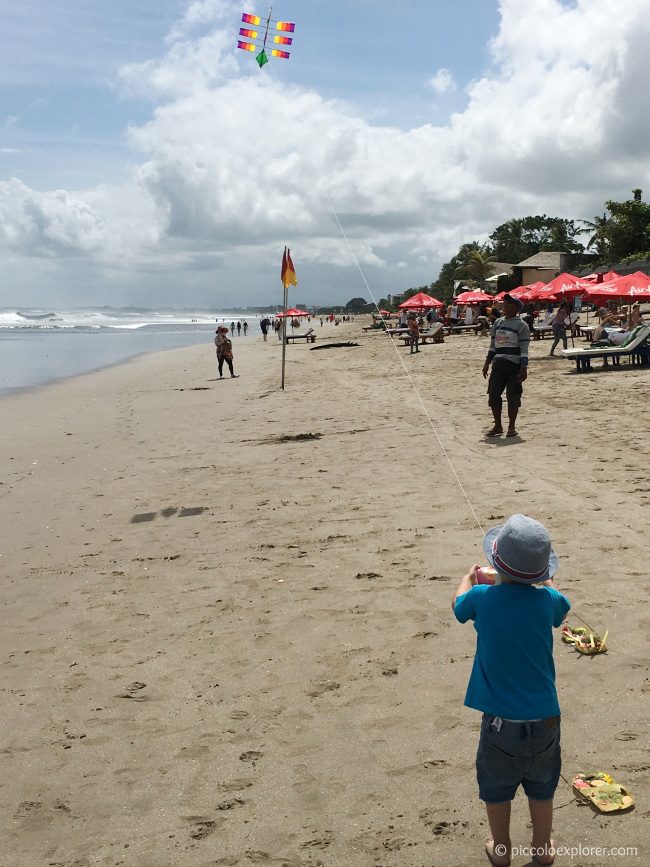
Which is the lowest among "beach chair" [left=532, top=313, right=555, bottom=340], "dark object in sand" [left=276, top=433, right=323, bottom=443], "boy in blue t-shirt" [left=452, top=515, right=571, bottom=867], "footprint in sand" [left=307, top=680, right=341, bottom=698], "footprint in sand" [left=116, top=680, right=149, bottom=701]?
"footprint in sand" [left=116, top=680, right=149, bottom=701]

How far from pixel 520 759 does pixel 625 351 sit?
577 inches

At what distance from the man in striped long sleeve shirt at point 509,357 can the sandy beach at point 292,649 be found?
50cm

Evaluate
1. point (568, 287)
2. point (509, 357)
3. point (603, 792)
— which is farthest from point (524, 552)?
point (568, 287)

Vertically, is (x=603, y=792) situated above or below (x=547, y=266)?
below

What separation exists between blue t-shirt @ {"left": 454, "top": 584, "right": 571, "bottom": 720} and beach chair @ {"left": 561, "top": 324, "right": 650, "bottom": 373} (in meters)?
14.5

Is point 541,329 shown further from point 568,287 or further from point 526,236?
point 526,236

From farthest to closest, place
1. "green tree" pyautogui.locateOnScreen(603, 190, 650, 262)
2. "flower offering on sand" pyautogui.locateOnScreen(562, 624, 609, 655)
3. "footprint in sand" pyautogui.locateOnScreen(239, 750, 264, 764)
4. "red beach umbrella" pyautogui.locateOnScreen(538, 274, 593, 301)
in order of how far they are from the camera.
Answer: "green tree" pyautogui.locateOnScreen(603, 190, 650, 262) < "red beach umbrella" pyautogui.locateOnScreen(538, 274, 593, 301) < "flower offering on sand" pyautogui.locateOnScreen(562, 624, 609, 655) < "footprint in sand" pyautogui.locateOnScreen(239, 750, 264, 764)

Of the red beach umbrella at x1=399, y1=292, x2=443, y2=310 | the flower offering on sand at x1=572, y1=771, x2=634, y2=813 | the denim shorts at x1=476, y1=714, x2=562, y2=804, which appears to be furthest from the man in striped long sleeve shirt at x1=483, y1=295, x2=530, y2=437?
the red beach umbrella at x1=399, y1=292, x2=443, y2=310

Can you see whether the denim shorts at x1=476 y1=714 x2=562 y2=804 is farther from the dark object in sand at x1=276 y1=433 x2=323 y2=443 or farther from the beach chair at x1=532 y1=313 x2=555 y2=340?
the beach chair at x1=532 y1=313 x2=555 y2=340

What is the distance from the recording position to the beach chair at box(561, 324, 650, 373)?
15625 mm

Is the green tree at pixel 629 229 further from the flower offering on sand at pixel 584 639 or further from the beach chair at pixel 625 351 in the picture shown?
the flower offering on sand at pixel 584 639

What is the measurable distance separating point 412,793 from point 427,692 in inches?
28.6

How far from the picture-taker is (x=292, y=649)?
13.8 ft

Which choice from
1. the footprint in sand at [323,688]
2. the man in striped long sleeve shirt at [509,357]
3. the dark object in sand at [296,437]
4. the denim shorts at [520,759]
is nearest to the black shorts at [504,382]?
the man in striped long sleeve shirt at [509,357]
